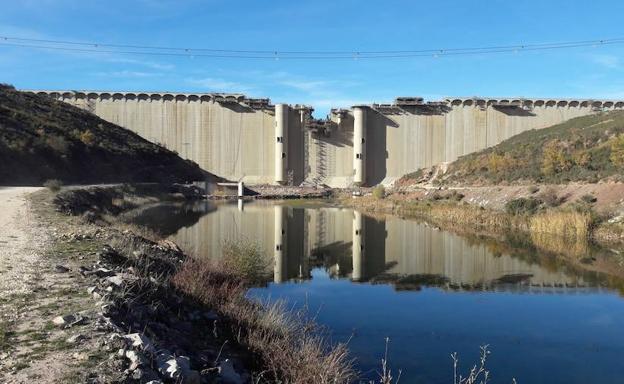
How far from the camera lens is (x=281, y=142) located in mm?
74812

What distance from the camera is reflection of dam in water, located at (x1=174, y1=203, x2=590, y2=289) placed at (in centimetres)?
1722

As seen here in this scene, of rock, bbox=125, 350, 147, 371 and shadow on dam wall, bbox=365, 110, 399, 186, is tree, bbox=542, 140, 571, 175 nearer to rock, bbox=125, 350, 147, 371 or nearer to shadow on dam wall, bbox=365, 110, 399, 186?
rock, bbox=125, 350, 147, 371

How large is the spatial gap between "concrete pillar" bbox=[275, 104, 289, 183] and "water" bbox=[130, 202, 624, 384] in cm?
4688

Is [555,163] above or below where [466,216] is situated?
A: above

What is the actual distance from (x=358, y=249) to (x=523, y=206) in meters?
12.9

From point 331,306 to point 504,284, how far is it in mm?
6143

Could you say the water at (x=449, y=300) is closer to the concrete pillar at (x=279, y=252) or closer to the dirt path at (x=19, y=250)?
the concrete pillar at (x=279, y=252)

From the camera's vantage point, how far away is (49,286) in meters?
8.20

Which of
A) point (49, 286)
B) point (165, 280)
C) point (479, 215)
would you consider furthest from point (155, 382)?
point (479, 215)

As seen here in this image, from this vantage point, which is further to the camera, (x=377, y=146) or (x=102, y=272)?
(x=377, y=146)

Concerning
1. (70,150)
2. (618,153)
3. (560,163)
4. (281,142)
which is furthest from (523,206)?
(281,142)

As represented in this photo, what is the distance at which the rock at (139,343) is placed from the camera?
5844 millimetres

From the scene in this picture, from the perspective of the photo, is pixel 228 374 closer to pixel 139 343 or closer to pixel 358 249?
pixel 139 343

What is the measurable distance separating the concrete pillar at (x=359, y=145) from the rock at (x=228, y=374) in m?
68.2
